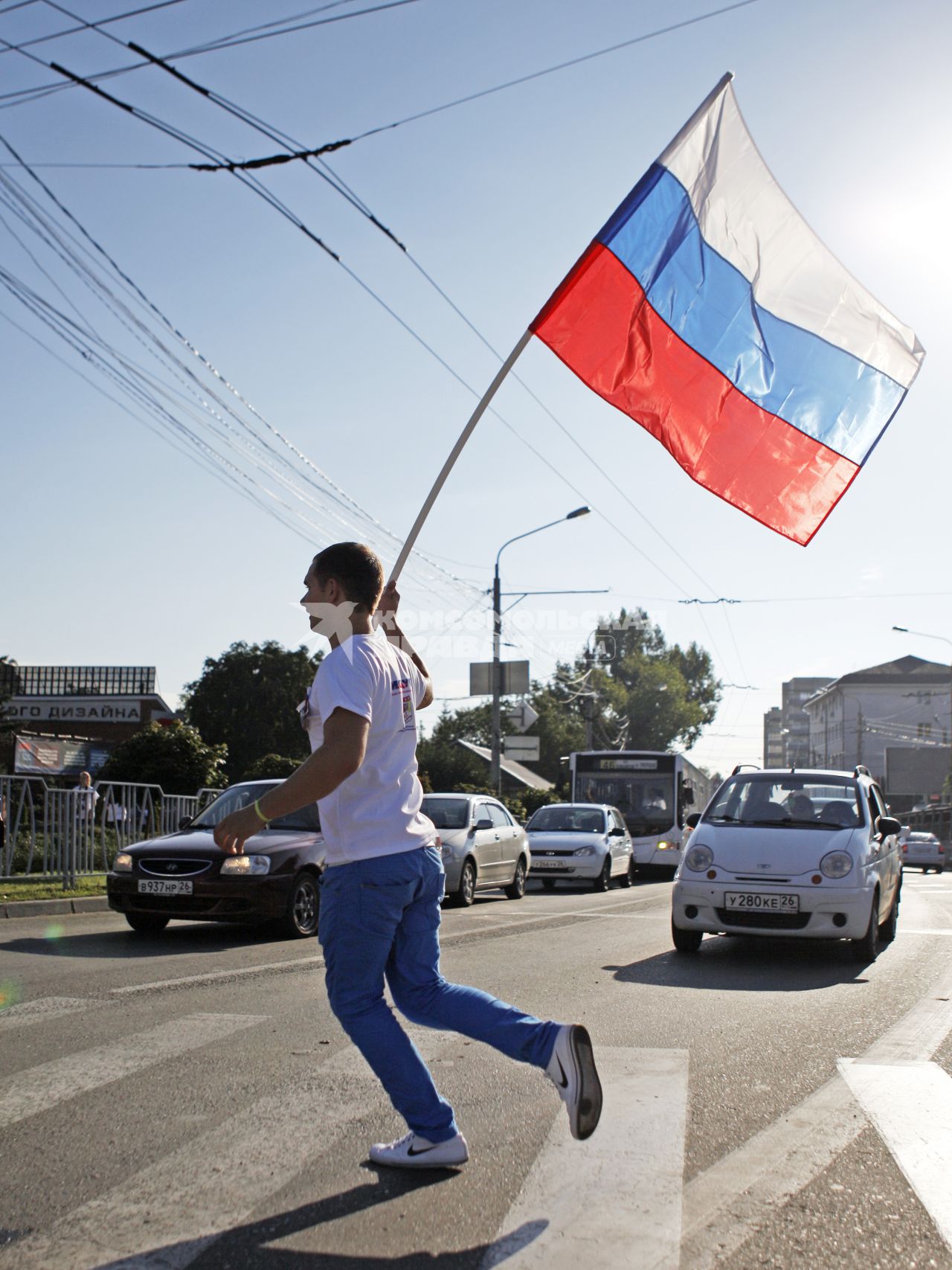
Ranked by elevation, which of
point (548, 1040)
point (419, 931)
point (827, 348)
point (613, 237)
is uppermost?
point (613, 237)

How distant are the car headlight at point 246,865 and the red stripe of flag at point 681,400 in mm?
5329

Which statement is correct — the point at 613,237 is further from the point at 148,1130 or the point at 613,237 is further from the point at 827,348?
the point at 148,1130

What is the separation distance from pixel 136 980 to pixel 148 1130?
12.5ft

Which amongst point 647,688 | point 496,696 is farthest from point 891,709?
point 496,696

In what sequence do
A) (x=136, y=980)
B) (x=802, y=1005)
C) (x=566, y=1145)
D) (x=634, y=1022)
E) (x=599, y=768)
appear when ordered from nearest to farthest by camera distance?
(x=566, y=1145) → (x=634, y=1022) → (x=802, y=1005) → (x=136, y=980) → (x=599, y=768)

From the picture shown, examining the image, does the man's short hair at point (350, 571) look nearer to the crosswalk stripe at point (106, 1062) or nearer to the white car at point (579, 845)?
the crosswalk stripe at point (106, 1062)

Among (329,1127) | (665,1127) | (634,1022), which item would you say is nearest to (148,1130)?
(329,1127)

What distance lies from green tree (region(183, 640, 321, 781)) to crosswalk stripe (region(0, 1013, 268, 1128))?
197ft

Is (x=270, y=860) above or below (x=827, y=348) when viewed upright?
below

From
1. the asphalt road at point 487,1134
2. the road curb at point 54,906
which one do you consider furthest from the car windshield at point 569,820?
the asphalt road at point 487,1134

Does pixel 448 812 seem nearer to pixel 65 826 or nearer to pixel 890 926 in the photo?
pixel 65 826

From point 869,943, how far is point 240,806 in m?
5.86

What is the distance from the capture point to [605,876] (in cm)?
2238

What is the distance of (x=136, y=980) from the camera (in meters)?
7.86
